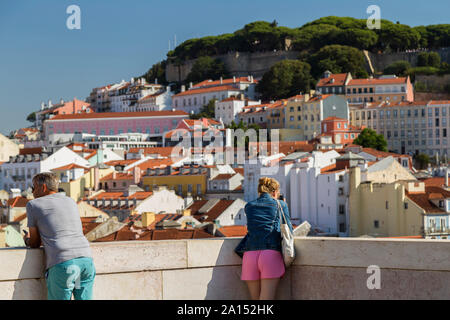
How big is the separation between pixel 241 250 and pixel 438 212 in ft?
95.2

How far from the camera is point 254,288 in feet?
21.1

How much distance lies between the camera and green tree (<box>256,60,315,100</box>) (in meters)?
83.8

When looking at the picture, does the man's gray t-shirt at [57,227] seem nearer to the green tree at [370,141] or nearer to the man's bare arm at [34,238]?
the man's bare arm at [34,238]

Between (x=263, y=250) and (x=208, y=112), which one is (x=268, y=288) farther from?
(x=208, y=112)

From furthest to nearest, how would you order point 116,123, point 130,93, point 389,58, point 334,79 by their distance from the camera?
point 130,93, point 389,58, point 116,123, point 334,79

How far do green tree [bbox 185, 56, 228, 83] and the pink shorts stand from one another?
93.2 metres

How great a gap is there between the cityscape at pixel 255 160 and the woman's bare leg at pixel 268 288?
0.21m

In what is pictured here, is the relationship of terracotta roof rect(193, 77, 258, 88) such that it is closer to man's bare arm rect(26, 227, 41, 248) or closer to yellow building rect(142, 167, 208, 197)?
yellow building rect(142, 167, 208, 197)

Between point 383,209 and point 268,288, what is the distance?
31.4 meters

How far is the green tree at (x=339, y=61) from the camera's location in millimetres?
85688

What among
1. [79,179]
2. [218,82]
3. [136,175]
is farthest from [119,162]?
[218,82]

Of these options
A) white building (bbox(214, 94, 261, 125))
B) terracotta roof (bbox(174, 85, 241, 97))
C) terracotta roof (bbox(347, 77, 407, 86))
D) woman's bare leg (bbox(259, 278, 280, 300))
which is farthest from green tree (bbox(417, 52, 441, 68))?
woman's bare leg (bbox(259, 278, 280, 300))

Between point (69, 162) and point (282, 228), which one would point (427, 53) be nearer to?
point (69, 162)
